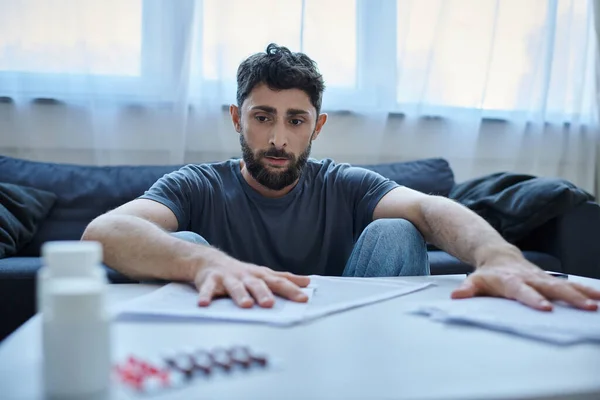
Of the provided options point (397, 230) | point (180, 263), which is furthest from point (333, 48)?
point (180, 263)

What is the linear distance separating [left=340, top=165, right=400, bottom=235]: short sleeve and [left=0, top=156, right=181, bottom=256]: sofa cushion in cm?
84

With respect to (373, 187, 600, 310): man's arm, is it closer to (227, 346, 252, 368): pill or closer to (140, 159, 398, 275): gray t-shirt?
(140, 159, 398, 275): gray t-shirt

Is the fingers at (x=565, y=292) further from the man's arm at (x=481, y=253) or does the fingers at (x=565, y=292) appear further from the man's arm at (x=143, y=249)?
the man's arm at (x=143, y=249)

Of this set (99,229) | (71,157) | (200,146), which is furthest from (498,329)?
(71,157)

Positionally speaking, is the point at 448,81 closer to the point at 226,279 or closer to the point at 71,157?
the point at 71,157

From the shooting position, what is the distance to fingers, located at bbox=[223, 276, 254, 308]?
835mm

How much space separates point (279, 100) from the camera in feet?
5.21

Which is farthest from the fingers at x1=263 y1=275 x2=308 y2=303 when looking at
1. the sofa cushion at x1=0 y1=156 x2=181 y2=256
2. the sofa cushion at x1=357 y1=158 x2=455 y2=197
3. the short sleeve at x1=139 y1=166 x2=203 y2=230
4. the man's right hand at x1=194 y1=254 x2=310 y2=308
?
the sofa cushion at x1=357 y1=158 x2=455 y2=197

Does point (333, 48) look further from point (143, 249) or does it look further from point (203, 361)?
point (203, 361)

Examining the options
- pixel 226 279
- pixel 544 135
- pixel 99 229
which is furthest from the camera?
pixel 544 135

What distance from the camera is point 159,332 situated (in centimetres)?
72

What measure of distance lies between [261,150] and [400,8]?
1288 mm

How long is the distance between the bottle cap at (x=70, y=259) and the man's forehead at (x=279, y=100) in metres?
1.10

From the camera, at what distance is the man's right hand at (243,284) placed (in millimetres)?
852
